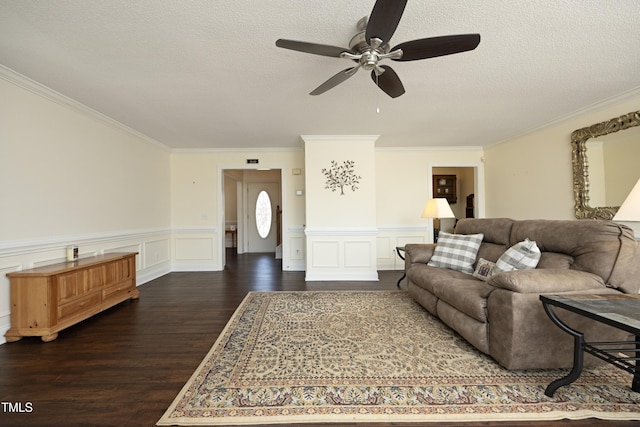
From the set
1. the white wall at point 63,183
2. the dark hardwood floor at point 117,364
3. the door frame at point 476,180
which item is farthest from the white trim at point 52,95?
the door frame at point 476,180

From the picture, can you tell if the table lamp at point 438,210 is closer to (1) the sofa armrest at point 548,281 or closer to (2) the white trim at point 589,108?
(2) the white trim at point 589,108

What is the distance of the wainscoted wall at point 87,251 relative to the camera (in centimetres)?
227

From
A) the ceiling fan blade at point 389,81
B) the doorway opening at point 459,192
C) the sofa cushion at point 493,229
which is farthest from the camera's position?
the doorway opening at point 459,192

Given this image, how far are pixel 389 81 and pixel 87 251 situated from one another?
12.9ft

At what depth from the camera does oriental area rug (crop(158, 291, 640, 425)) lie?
4.64ft

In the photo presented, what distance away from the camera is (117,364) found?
191cm

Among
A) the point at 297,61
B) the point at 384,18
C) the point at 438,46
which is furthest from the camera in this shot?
the point at 297,61

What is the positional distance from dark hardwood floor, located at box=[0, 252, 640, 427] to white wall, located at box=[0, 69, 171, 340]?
71 cm

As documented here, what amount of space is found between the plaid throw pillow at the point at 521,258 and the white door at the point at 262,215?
5969 mm

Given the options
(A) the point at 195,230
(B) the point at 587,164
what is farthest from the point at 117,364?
(B) the point at 587,164

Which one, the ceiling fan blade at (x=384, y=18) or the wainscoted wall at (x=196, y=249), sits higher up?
the ceiling fan blade at (x=384, y=18)

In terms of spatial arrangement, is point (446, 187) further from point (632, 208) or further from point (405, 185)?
point (632, 208)

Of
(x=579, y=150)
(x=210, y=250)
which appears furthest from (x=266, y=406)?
(x=579, y=150)

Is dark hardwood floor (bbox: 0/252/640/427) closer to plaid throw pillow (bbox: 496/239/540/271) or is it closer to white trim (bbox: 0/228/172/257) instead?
white trim (bbox: 0/228/172/257)
